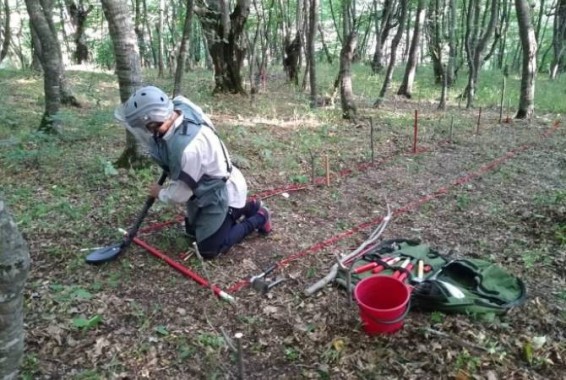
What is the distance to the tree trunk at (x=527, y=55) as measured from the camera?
1018 centimetres

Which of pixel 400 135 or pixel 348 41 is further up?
pixel 348 41

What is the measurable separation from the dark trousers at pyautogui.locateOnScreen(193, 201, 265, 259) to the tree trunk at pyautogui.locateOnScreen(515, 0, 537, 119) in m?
9.23

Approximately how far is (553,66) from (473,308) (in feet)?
72.1

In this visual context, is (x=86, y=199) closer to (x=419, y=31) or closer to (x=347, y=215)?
(x=347, y=215)

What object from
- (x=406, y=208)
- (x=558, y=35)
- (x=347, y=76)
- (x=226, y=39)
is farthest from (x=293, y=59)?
(x=558, y=35)

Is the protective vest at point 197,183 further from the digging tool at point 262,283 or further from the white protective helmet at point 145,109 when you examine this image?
the digging tool at point 262,283

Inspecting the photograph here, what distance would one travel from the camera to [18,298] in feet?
6.25

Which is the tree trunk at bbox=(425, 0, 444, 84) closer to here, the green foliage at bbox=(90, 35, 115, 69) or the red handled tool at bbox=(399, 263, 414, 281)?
the red handled tool at bbox=(399, 263, 414, 281)

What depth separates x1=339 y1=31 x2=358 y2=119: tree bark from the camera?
9016 millimetres

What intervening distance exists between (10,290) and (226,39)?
29.6ft

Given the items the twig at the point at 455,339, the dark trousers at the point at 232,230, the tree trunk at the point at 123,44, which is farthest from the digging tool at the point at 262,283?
the tree trunk at the point at 123,44

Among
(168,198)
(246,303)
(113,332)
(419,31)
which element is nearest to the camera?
(113,332)

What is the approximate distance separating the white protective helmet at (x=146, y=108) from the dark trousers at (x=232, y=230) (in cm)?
113

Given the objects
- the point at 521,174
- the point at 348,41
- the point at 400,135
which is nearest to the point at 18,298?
the point at 521,174
